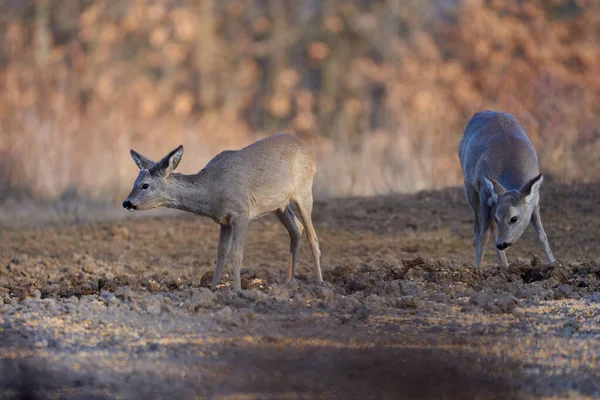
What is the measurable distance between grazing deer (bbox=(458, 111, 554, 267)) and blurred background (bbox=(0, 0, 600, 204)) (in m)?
5.21

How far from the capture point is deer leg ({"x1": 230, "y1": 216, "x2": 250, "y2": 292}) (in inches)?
371

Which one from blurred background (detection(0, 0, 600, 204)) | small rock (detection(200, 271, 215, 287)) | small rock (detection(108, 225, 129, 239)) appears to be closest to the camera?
small rock (detection(200, 271, 215, 287))

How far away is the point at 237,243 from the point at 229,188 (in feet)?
1.77

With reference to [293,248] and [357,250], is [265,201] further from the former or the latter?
[357,250]

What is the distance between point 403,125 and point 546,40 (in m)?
5.47

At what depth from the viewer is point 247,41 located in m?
36.3

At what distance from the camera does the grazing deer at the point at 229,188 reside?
31.7 ft

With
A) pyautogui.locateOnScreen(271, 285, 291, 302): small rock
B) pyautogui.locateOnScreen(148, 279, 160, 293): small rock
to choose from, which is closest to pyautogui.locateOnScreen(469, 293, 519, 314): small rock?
pyautogui.locateOnScreen(271, 285, 291, 302): small rock

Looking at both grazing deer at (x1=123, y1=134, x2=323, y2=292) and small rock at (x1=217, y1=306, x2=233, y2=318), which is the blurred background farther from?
small rock at (x1=217, y1=306, x2=233, y2=318)

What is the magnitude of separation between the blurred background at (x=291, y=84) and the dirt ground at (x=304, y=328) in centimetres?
609

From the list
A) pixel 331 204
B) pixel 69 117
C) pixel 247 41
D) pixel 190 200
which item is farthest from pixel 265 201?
pixel 247 41

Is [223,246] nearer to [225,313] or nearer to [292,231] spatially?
[292,231]

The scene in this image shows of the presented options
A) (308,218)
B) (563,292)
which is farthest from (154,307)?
(563,292)

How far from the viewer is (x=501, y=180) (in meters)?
11.0
